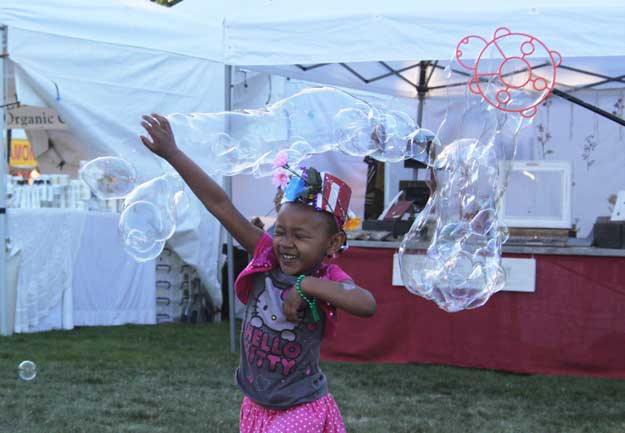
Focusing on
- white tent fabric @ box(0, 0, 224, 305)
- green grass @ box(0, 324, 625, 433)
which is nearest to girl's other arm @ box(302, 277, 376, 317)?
green grass @ box(0, 324, 625, 433)

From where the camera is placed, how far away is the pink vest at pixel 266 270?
2.71 metres

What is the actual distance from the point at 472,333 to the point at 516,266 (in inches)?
21.7

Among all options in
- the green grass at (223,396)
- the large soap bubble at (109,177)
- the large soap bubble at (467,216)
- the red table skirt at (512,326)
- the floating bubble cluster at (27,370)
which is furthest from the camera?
the red table skirt at (512,326)

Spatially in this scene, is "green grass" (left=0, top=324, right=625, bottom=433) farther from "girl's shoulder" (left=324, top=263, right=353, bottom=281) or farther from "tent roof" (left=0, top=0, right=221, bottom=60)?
"tent roof" (left=0, top=0, right=221, bottom=60)

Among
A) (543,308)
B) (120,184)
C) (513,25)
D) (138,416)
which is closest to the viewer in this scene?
(120,184)

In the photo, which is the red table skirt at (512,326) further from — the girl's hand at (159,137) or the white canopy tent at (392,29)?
the girl's hand at (159,137)

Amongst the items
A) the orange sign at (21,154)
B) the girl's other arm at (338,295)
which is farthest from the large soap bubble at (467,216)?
the orange sign at (21,154)

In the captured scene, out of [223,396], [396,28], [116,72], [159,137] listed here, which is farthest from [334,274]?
[116,72]

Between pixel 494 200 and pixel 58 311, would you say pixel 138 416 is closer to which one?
pixel 494 200

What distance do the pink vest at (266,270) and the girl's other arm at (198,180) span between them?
75 millimetres

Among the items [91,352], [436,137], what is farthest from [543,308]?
[91,352]

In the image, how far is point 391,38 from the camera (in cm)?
569

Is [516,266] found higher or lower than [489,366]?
higher

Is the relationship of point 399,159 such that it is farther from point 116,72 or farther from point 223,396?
point 116,72
